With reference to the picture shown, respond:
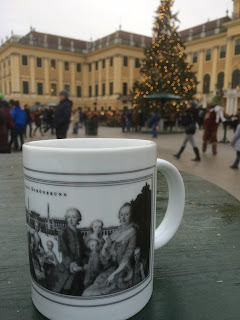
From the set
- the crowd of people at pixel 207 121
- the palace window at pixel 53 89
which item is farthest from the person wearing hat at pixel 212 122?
the palace window at pixel 53 89

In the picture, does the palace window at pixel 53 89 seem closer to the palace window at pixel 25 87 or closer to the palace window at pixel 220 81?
the palace window at pixel 25 87

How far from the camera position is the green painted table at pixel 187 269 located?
427 millimetres

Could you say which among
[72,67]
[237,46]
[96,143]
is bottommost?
[96,143]

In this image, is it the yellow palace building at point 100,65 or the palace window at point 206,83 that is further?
the palace window at point 206,83

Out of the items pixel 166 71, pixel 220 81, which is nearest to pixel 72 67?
pixel 220 81

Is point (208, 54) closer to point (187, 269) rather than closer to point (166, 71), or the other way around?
point (166, 71)

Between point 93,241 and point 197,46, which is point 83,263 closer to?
point 93,241

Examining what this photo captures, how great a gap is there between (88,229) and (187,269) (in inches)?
9.9

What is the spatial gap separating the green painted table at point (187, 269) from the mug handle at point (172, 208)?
2.7 inches

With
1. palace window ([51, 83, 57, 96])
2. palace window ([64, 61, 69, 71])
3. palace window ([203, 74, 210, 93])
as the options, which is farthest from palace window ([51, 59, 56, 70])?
palace window ([203, 74, 210, 93])

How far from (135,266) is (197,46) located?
35.0 m

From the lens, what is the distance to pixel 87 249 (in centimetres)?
41

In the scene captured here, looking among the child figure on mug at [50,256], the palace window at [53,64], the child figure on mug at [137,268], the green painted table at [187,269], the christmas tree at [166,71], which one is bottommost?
the green painted table at [187,269]

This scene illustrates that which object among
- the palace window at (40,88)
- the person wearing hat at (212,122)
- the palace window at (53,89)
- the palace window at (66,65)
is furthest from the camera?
the palace window at (66,65)
